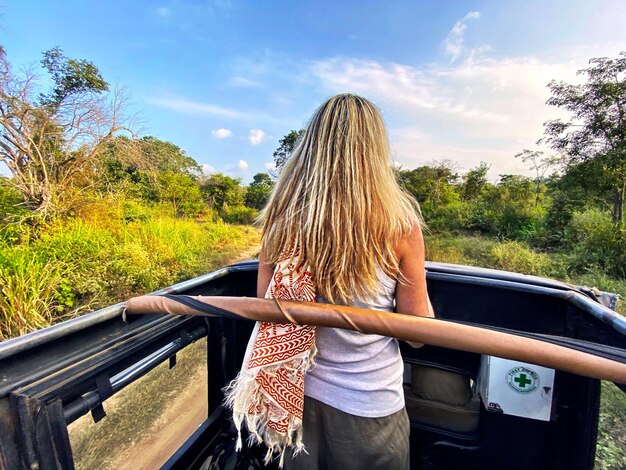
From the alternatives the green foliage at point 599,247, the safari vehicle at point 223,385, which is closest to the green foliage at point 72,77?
the safari vehicle at point 223,385

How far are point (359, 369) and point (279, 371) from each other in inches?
10.4

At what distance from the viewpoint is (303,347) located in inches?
40.0

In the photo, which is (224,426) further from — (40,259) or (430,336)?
(40,259)

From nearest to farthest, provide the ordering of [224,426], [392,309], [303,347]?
[303,347] < [392,309] < [224,426]

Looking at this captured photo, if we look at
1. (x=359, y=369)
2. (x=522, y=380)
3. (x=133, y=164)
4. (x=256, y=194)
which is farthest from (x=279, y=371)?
(x=256, y=194)

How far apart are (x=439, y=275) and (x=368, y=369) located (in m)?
1.15

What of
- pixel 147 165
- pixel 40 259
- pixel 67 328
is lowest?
pixel 40 259

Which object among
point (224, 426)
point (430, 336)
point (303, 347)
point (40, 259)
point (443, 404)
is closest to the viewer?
point (430, 336)

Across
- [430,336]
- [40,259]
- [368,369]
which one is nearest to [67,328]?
[368,369]

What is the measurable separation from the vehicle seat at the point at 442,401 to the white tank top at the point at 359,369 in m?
1.05

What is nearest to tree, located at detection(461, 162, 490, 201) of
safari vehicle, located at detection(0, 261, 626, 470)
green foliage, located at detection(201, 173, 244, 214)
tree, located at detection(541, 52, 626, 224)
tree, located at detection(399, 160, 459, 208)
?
tree, located at detection(399, 160, 459, 208)

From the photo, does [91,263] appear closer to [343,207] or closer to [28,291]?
[28,291]

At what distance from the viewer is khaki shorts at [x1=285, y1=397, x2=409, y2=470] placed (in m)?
1.09

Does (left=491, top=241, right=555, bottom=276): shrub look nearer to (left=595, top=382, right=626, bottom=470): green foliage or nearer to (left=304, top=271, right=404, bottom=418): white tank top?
(left=595, top=382, right=626, bottom=470): green foliage
